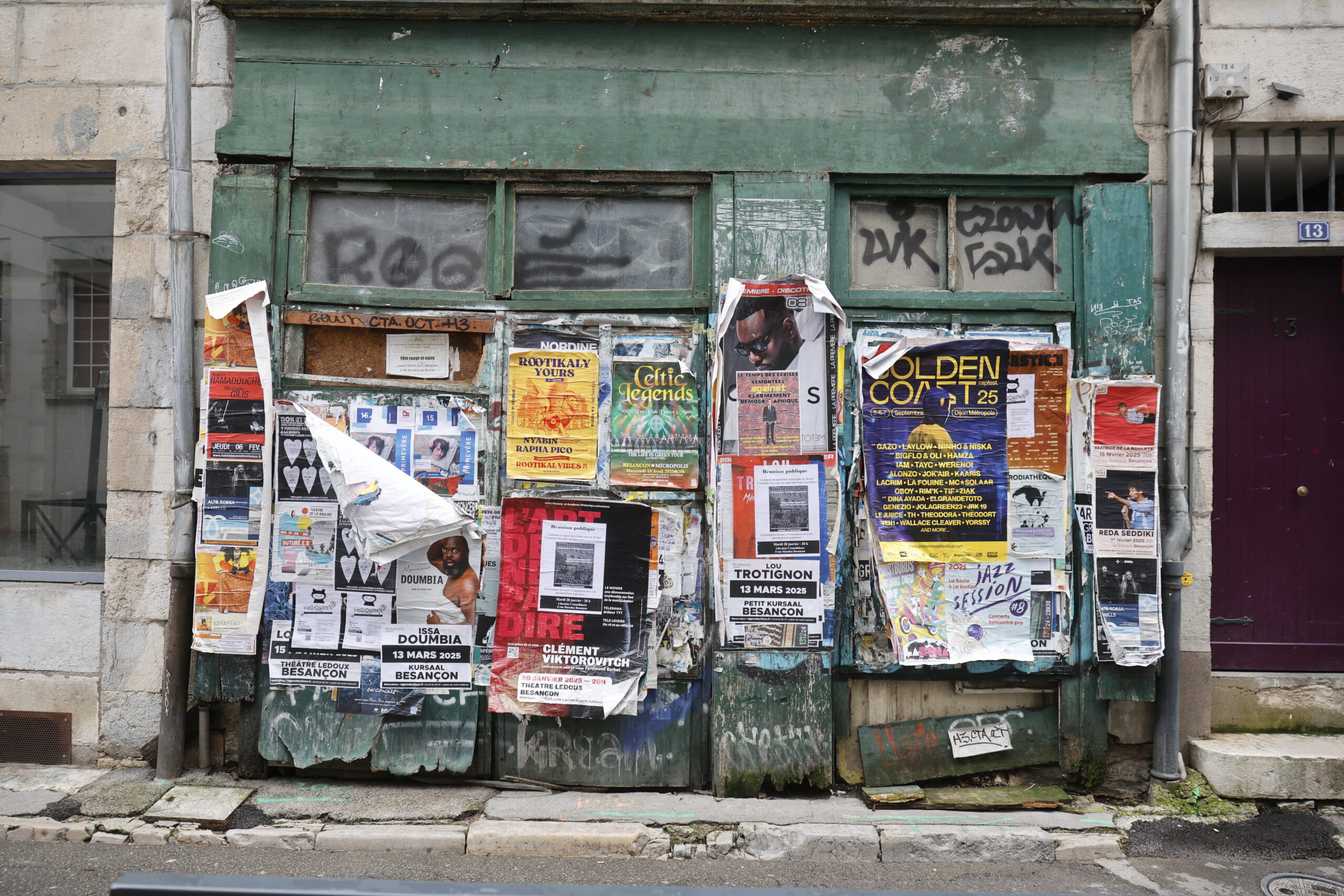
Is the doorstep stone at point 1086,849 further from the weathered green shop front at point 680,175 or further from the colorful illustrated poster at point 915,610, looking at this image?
the colorful illustrated poster at point 915,610

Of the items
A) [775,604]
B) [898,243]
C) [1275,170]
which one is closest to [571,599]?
[775,604]

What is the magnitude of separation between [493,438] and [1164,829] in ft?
13.1

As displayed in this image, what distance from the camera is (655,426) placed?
4.39 metres

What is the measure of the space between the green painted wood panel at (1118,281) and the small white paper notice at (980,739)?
6.68ft

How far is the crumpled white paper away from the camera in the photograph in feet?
13.3

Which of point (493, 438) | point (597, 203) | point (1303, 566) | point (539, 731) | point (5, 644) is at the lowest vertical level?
point (539, 731)

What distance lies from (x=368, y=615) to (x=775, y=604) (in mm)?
2217

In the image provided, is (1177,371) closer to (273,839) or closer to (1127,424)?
(1127,424)

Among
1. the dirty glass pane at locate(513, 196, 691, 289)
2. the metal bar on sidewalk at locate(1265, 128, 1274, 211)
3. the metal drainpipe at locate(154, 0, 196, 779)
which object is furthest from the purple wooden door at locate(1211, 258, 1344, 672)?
the metal drainpipe at locate(154, 0, 196, 779)

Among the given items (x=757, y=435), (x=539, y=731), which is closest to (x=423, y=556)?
(x=539, y=731)

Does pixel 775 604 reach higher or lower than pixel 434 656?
higher

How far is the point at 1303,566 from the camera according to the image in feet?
15.1

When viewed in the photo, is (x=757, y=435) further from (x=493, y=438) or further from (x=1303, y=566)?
(x=1303, y=566)

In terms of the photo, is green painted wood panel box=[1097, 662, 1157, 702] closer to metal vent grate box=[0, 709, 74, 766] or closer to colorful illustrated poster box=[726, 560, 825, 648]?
colorful illustrated poster box=[726, 560, 825, 648]
